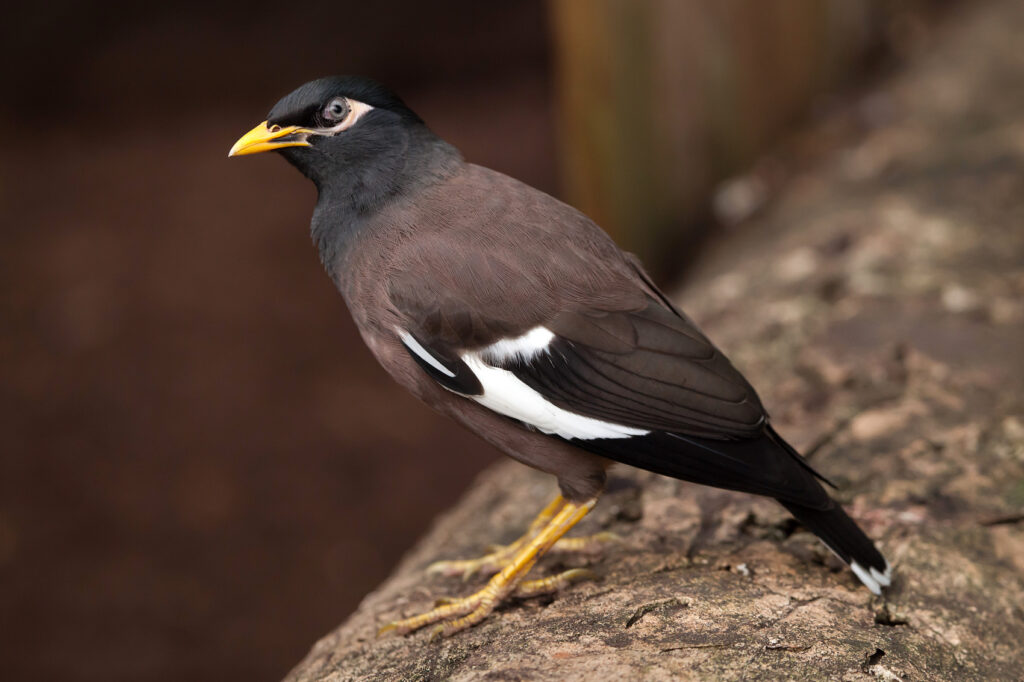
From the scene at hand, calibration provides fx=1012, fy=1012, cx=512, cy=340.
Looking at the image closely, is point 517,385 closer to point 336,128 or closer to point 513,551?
point 513,551

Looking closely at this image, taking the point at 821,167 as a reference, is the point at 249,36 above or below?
above

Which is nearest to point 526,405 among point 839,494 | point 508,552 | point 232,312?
point 508,552

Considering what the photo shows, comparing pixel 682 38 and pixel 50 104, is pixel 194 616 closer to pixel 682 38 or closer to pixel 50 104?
pixel 682 38

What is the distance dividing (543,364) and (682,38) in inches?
137

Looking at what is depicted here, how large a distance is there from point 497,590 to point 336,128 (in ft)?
4.46

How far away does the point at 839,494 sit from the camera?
3111mm

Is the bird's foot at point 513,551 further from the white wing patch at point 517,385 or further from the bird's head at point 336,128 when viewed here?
the bird's head at point 336,128

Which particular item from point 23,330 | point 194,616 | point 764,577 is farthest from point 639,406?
point 23,330

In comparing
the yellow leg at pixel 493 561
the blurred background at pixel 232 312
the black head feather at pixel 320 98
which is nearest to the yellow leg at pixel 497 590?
the yellow leg at pixel 493 561

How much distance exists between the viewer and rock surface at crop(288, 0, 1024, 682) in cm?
241

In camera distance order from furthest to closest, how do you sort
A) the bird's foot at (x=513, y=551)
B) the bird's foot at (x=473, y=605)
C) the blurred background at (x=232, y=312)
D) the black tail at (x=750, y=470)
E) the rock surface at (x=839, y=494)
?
the blurred background at (x=232, y=312), the bird's foot at (x=513, y=551), the bird's foot at (x=473, y=605), the black tail at (x=750, y=470), the rock surface at (x=839, y=494)

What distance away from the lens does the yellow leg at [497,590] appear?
2.65 m

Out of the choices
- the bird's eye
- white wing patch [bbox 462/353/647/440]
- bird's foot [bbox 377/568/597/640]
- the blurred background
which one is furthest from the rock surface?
the bird's eye

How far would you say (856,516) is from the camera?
299 cm
